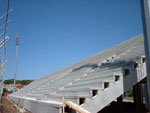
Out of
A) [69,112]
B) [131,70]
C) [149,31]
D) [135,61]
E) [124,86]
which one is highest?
[149,31]

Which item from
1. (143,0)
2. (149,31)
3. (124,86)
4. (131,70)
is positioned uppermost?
(143,0)

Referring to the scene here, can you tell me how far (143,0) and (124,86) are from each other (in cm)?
206

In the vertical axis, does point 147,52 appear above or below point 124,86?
above

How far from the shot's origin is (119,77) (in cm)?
389

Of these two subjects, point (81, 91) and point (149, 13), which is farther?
point (81, 91)

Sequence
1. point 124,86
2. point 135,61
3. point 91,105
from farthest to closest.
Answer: point 135,61
point 124,86
point 91,105

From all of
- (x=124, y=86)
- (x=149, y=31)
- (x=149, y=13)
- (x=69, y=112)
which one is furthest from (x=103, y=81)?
(x=149, y=13)

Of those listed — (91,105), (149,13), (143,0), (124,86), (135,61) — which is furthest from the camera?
(135,61)

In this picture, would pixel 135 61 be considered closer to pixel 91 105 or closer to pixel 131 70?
pixel 131 70

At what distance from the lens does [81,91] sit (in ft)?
13.3

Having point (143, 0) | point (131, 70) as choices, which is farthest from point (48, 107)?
point (143, 0)

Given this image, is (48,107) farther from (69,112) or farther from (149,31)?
(149,31)

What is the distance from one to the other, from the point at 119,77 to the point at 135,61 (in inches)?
28.8

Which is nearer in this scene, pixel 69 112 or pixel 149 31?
pixel 149 31
